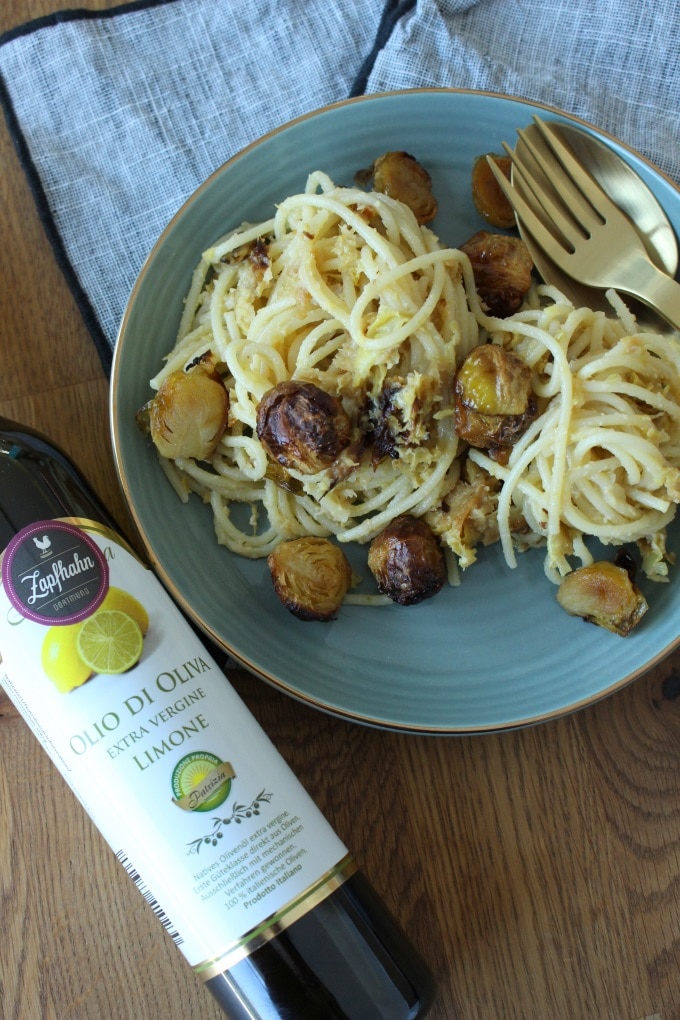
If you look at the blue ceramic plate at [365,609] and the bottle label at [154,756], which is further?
the blue ceramic plate at [365,609]

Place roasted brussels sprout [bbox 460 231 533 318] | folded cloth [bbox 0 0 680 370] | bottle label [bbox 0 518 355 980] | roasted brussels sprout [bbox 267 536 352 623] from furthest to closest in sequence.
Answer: folded cloth [bbox 0 0 680 370]
roasted brussels sprout [bbox 460 231 533 318]
roasted brussels sprout [bbox 267 536 352 623]
bottle label [bbox 0 518 355 980]

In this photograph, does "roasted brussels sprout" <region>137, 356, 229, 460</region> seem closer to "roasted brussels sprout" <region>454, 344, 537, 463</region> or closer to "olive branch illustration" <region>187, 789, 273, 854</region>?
"roasted brussels sprout" <region>454, 344, 537, 463</region>

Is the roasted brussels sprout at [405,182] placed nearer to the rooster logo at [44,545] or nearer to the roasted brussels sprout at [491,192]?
the roasted brussels sprout at [491,192]

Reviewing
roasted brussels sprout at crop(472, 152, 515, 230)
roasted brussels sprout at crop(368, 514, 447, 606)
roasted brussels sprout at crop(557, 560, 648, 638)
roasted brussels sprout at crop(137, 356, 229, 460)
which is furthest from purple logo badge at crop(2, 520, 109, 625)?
roasted brussels sprout at crop(472, 152, 515, 230)

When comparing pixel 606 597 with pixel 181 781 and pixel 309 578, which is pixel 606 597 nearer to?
pixel 309 578

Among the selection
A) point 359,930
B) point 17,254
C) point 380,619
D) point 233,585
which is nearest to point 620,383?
point 380,619

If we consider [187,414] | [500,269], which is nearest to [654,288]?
[500,269]

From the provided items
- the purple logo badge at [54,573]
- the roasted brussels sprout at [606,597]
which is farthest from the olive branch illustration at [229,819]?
the roasted brussels sprout at [606,597]
